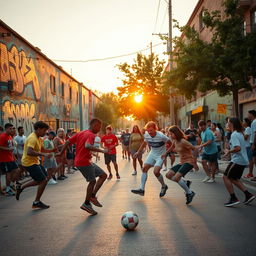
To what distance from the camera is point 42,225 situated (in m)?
5.58

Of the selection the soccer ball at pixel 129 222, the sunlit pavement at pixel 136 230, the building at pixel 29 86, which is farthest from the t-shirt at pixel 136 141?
the soccer ball at pixel 129 222

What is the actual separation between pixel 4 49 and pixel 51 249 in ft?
47.6

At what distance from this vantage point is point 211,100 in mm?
27047

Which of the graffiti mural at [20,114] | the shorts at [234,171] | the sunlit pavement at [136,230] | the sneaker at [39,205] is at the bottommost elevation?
the sunlit pavement at [136,230]

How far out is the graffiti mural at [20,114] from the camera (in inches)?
659

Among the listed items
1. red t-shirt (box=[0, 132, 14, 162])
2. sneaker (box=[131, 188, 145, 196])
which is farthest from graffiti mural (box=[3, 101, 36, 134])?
sneaker (box=[131, 188, 145, 196])

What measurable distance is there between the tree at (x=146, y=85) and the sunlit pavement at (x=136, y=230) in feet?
113

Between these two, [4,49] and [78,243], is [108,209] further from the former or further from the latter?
[4,49]

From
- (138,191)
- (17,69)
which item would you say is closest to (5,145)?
(138,191)

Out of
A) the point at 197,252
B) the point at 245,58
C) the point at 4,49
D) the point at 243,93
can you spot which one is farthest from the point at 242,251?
the point at 243,93

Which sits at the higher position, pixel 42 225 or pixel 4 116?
pixel 4 116

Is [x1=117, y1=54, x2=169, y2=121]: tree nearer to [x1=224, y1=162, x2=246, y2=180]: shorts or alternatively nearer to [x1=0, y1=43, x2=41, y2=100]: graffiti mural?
[x1=0, y1=43, x2=41, y2=100]: graffiti mural

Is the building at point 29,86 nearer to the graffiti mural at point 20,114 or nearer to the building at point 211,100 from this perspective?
the graffiti mural at point 20,114

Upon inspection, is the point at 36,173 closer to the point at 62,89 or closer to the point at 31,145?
the point at 31,145
